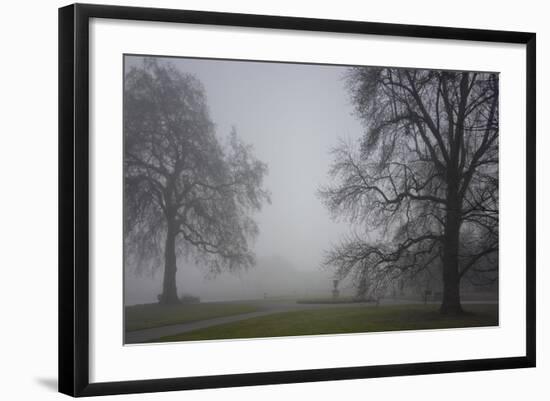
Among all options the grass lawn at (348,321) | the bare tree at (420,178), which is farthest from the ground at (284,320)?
the bare tree at (420,178)

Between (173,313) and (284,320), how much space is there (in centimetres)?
86

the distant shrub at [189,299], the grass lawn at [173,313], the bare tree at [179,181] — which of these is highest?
the bare tree at [179,181]

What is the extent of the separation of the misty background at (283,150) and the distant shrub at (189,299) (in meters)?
0.03

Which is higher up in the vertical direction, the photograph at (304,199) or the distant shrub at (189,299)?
the photograph at (304,199)

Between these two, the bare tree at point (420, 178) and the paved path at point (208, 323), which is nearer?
the paved path at point (208, 323)

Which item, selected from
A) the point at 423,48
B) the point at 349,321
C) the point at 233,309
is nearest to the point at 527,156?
the point at 423,48

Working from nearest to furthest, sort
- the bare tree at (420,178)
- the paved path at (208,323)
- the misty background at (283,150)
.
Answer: the paved path at (208,323), the misty background at (283,150), the bare tree at (420,178)

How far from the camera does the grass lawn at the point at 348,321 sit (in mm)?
7231

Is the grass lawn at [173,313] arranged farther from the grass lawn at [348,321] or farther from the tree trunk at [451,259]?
the tree trunk at [451,259]

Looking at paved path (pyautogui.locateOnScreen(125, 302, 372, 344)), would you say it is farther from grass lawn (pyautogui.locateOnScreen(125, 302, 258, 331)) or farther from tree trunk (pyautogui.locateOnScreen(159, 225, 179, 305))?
tree trunk (pyautogui.locateOnScreen(159, 225, 179, 305))

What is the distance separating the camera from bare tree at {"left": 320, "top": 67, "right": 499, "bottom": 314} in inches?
298

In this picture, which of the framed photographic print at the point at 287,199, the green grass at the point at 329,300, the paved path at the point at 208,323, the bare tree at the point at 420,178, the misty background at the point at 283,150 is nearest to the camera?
the framed photographic print at the point at 287,199

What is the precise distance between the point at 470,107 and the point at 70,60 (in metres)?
3.26

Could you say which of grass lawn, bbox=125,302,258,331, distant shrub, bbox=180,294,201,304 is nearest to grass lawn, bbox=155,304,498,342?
grass lawn, bbox=125,302,258,331
